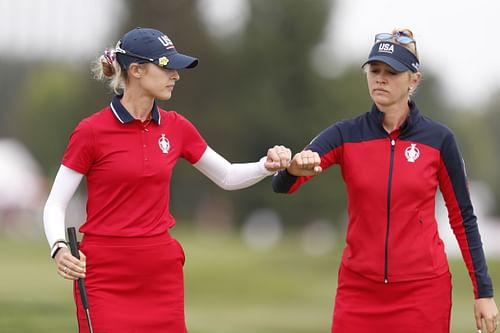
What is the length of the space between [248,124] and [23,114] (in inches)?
1688

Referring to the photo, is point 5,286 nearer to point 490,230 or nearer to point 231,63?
point 490,230

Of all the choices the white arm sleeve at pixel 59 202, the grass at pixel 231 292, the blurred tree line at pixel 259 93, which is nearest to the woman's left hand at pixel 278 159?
the white arm sleeve at pixel 59 202

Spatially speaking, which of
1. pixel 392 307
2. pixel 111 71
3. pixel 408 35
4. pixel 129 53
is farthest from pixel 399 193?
pixel 111 71

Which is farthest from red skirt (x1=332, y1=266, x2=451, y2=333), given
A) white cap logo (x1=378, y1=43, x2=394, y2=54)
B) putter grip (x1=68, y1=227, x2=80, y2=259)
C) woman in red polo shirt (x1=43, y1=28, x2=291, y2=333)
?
putter grip (x1=68, y1=227, x2=80, y2=259)

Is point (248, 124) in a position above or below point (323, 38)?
below

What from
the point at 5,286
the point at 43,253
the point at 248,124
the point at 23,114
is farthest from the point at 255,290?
the point at 23,114

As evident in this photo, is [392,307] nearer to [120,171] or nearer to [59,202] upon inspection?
[120,171]

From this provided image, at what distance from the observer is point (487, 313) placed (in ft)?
22.5

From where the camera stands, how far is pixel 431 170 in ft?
22.0

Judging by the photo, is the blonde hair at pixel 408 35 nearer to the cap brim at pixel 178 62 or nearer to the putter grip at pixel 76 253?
the cap brim at pixel 178 62

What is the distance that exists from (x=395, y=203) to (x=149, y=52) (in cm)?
176

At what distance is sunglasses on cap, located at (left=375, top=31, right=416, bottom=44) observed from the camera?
22.6 ft

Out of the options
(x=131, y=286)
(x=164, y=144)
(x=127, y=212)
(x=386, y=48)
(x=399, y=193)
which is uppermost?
(x=386, y=48)

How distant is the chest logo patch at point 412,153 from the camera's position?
670 centimetres
